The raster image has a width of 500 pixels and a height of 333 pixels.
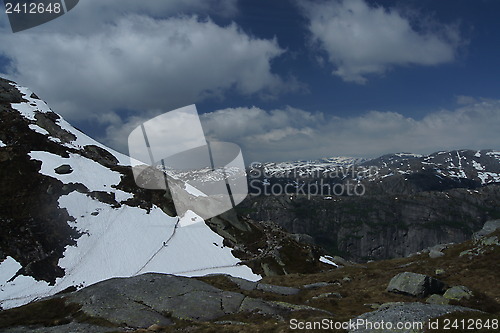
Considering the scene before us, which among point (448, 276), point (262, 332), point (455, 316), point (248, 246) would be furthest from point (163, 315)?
point (248, 246)

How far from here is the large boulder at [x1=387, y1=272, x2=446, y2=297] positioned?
44.0 m

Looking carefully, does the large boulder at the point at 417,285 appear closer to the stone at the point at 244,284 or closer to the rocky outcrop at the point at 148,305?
the rocky outcrop at the point at 148,305

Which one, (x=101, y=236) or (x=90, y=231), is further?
(x=90, y=231)

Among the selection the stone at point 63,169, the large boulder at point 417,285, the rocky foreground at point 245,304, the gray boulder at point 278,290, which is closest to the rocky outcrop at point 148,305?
the rocky foreground at point 245,304

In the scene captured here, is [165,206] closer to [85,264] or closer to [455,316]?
[85,264]

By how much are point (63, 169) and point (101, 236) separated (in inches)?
1384

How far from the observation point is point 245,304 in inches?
1628

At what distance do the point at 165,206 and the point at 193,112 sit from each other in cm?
9363

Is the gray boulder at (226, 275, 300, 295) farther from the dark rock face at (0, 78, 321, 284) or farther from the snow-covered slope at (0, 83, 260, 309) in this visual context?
the dark rock face at (0, 78, 321, 284)

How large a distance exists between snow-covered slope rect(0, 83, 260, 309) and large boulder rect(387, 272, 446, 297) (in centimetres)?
6098

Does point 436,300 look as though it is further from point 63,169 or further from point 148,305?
point 63,169

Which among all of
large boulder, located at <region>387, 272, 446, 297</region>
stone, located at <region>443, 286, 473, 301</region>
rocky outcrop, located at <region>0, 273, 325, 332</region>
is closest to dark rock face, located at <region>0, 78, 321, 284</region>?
rocky outcrop, located at <region>0, 273, 325, 332</region>

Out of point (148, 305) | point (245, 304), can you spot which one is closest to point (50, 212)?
point (148, 305)

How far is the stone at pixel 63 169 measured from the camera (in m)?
118
